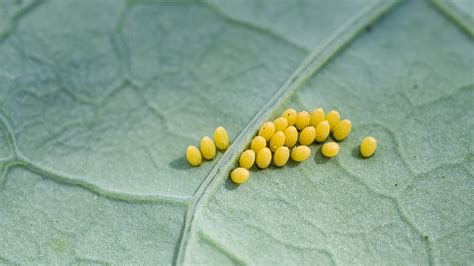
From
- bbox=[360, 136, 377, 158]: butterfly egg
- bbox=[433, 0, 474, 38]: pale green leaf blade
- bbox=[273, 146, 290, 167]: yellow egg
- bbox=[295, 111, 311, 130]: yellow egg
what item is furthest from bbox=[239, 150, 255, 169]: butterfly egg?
bbox=[433, 0, 474, 38]: pale green leaf blade

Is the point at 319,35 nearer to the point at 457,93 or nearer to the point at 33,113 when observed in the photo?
the point at 457,93

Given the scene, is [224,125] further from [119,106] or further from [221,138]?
[119,106]

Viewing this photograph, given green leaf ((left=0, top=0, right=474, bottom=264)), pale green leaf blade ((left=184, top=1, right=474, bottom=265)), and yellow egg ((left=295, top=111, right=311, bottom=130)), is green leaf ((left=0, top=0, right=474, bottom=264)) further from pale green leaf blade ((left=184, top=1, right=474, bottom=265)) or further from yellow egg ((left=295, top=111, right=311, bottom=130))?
yellow egg ((left=295, top=111, right=311, bottom=130))

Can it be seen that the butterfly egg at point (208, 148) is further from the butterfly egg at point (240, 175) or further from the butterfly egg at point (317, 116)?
the butterfly egg at point (317, 116)

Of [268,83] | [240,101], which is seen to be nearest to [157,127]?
[240,101]

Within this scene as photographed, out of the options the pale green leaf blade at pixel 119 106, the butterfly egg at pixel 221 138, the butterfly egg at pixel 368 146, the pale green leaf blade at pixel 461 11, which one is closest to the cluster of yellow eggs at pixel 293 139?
the butterfly egg at pixel 368 146

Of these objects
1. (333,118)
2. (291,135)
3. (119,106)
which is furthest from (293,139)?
(119,106)
